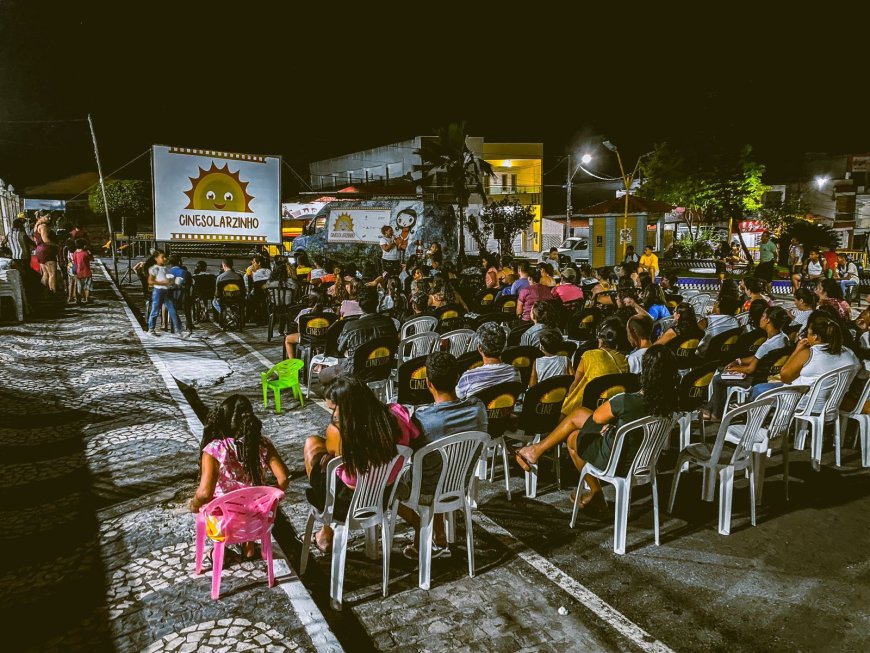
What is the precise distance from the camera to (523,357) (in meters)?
5.89

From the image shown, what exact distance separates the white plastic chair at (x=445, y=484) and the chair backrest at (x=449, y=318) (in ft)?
15.4

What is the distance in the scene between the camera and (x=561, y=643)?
3061 mm

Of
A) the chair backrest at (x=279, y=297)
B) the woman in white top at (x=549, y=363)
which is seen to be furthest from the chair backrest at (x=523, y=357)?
the chair backrest at (x=279, y=297)

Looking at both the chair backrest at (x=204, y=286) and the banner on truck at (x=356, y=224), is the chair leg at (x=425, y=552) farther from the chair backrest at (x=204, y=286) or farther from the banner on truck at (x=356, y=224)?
the banner on truck at (x=356, y=224)

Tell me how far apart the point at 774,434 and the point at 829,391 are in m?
1.01

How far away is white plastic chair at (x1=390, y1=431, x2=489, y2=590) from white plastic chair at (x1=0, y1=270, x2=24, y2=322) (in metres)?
11.3

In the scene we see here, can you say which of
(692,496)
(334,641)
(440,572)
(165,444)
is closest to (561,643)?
(440,572)

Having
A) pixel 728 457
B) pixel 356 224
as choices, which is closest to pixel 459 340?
pixel 728 457

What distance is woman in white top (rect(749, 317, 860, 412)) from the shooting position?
529 centimetres

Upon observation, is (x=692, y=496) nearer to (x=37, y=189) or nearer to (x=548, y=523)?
(x=548, y=523)

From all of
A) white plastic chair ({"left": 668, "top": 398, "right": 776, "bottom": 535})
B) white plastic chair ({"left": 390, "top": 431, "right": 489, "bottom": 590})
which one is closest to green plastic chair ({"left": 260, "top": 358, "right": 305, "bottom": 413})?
white plastic chair ({"left": 390, "top": 431, "right": 489, "bottom": 590})

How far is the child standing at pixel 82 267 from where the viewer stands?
45.3ft

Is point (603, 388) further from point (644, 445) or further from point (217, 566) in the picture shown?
point (217, 566)

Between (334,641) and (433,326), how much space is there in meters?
5.49
